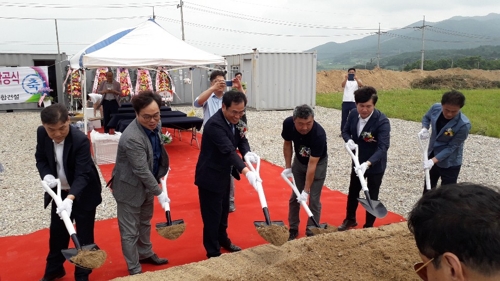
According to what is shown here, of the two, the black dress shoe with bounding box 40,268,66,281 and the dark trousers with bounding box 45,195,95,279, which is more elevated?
the dark trousers with bounding box 45,195,95,279

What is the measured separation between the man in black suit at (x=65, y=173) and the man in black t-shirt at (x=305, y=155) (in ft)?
5.47

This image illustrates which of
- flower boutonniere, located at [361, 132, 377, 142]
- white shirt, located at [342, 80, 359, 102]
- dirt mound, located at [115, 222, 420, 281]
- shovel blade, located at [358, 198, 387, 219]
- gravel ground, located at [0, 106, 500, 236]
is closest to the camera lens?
dirt mound, located at [115, 222, 420, 281]

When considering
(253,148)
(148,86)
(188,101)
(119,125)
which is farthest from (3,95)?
(253,148)

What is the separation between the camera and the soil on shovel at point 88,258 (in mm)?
2604

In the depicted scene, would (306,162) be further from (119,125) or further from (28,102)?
(28,102)

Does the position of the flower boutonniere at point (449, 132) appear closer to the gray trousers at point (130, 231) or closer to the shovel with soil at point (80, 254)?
the gray trousers at point (130, 231)

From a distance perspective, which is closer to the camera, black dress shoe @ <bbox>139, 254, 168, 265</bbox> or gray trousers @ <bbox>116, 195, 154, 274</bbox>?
gray trousers @ <bbox>116, 195, 154, 274</bbox>

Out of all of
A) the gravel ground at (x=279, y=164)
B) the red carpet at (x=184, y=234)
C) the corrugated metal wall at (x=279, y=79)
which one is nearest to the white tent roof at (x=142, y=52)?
the gravel ground at (x=279, y=164)

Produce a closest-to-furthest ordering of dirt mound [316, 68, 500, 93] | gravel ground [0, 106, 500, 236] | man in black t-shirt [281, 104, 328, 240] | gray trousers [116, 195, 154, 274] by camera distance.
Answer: gray trousers [116, 195, 154, 274] < man in black t-shirt [281, 104, 328, 240] < gravel ground [0, 106, 500, 236] < dirt mound [316, 68, 500, 93]

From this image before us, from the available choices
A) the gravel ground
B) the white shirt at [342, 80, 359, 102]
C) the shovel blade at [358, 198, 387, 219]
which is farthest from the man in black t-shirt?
the white shirt at [342, 80, 359, 102]

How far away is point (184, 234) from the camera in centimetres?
406

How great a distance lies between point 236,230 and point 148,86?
38.6 ft

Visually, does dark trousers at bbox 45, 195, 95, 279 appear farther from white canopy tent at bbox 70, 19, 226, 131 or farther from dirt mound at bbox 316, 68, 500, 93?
dirt mound at bbox 316, 68, 500, 93

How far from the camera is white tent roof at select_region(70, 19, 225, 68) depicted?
7516 mm
